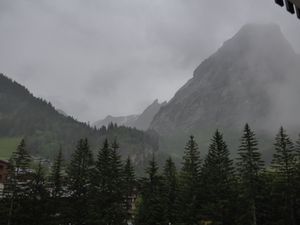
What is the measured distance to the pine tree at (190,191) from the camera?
192 ft

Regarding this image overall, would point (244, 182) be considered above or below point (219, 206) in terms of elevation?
above

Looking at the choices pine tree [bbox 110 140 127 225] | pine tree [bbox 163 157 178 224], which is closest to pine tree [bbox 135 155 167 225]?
pine tree [bbox 163 157 178 224]

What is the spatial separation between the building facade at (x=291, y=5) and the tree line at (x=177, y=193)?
44.0 m

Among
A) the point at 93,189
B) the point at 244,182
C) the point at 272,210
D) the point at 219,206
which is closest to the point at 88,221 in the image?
the point at 93,189

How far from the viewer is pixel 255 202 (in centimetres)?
5669

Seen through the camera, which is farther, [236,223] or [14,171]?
[14,171]

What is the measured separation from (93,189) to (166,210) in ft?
40.7

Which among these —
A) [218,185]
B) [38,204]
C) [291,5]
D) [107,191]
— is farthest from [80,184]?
[291,5]

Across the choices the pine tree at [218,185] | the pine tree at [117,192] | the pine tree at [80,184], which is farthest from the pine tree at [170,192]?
the pine tree at [80,184]

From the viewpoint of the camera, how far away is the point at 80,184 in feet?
206

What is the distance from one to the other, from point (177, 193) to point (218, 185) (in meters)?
7.92

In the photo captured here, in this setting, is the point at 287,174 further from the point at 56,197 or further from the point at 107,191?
the point at 56,197

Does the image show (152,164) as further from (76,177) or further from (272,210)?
(272,210)

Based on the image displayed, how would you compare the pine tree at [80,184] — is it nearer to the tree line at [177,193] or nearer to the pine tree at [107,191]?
the tree line at [177,193]
